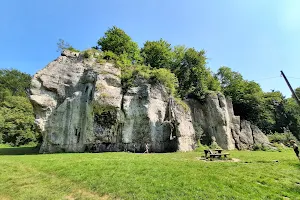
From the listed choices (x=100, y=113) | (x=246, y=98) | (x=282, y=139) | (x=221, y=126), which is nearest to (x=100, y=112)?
(x=100, y=113)

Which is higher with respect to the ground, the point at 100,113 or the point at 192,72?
the point at 192,72

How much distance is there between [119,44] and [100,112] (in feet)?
68.6

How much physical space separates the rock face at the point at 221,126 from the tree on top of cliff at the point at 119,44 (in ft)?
53.1

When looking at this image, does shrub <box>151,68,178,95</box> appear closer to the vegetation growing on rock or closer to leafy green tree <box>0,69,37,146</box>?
the vegetation growing on rock

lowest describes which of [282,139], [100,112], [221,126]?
[282,139]

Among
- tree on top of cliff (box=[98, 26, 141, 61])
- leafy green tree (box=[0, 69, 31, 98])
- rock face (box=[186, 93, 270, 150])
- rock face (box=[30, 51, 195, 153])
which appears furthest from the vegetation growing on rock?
leafy green tree (box=[0, 69, 31, 98])

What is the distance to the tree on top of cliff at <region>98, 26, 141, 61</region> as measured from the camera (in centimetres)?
4075

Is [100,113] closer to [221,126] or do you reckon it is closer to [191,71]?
[221,126]

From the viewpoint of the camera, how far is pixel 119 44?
41.2m

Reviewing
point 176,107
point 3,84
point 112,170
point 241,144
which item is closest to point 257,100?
point 241,144

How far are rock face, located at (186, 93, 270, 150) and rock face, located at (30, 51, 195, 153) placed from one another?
19.2 ft

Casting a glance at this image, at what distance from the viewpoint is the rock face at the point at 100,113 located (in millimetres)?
24812

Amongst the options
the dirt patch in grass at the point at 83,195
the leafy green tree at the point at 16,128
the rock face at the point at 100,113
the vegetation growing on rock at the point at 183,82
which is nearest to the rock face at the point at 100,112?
the rock face at the point at 100,113

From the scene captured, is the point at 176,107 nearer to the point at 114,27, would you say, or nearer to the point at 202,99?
the point at 202,99
